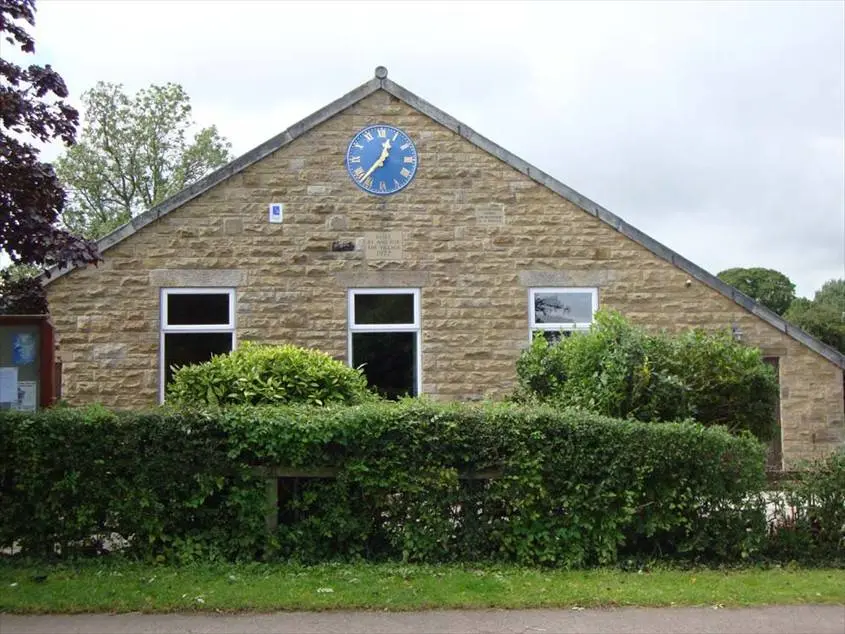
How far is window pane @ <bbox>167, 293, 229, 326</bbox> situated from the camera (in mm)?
12719

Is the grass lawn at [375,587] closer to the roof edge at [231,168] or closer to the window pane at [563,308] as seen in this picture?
the window pane at [563,308]

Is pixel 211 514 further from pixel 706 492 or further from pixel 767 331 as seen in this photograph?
pixel 767 331

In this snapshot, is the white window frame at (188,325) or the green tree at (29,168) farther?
the white window frame at (188,325)

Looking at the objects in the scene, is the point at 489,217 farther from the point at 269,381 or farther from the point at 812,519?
the point at 812,519

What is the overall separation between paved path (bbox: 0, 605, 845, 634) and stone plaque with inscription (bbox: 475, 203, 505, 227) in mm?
7270

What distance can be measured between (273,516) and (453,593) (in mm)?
1956

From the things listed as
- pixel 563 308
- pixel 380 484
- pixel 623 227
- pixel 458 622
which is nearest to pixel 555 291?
pixel 563 308

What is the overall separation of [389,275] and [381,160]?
1691mm

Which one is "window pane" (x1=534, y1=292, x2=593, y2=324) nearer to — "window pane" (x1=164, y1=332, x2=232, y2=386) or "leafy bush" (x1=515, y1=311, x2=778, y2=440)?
"leafy bush" (x1=515, y1=311, x2=778, y2=440)

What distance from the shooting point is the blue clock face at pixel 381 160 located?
515 inches

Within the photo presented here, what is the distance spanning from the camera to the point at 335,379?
9.58m

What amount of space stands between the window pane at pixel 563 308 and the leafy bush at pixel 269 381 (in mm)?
4190

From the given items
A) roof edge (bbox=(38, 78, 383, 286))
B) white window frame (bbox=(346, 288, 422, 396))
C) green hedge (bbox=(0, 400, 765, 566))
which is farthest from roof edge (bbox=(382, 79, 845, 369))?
green hedge (bbox=(0, 400, 765, 566))

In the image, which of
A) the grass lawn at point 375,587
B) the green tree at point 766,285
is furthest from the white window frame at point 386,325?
the green tree at point 766,285
